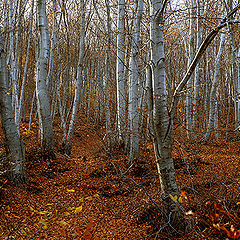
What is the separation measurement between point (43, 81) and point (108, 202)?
3729 millimetres

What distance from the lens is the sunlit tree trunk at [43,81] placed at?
18.0 feet

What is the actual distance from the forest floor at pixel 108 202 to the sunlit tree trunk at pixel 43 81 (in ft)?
1.35

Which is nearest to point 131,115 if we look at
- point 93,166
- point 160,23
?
point 93,166

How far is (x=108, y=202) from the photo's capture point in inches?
151

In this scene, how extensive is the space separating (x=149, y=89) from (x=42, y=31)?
4485 mm

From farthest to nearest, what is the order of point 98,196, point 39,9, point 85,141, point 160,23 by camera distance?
1. point 85,141
2. point 39,9
3. point 98,196
4. point 160,23

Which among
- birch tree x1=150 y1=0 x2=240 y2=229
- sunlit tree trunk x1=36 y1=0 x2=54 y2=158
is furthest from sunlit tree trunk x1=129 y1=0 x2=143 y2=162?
birch tree x1=150 y1=0 x2=240 y2=229

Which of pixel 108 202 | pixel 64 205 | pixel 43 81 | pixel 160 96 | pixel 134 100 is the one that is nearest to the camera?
pixel 160 96

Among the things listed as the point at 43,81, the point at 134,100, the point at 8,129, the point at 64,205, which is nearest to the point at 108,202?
the point at 64,205

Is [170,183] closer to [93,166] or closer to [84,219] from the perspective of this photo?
[84,219]

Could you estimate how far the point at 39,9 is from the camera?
545 centimetres

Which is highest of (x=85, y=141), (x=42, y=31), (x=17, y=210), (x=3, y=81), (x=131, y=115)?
(x=42, y=31)

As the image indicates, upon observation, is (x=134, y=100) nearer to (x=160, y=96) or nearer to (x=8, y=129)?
→ (x=8, y=129)

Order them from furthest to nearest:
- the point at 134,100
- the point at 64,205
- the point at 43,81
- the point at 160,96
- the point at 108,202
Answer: the point at 134,100
the point at 43,81
the point at 108,202
the point at 64,205
the point at 160,96
